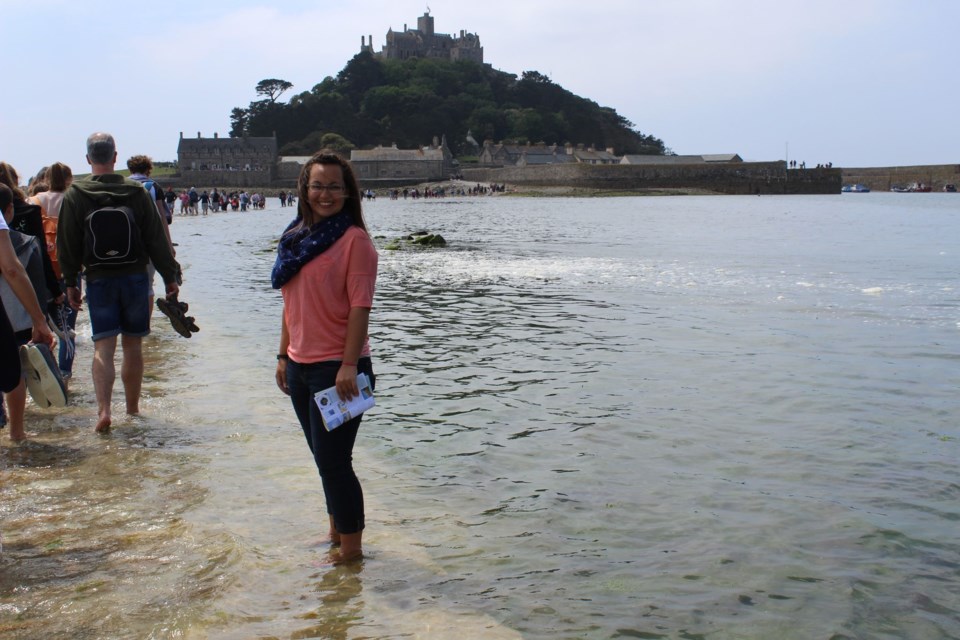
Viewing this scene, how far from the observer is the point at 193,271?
19.0 metres

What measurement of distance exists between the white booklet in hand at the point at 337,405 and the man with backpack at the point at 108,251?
2629mm

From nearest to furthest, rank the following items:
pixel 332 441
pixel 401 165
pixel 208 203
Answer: pixel 332 441, pixel 208 203, pixel 401 165

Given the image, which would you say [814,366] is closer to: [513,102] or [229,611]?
[229,611]

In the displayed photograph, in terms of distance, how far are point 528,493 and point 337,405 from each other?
1.71 m

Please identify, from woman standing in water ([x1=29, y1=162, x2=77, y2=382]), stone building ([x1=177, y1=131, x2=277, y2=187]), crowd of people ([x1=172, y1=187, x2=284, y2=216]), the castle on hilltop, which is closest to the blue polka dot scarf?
woman standing in water ([x1=29, y1=162, x2=77, y2=382])

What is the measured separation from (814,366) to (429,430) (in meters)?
4.04

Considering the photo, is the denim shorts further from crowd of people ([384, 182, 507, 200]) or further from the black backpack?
crowd of people ([384, 182, 507, 200])

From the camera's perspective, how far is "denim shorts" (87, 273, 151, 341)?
5.83m

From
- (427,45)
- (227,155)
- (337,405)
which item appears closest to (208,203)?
(337,405)

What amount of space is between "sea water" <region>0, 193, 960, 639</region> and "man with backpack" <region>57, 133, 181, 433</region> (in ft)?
2.16

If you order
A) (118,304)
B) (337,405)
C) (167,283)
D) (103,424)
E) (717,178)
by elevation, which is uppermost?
(717,178)

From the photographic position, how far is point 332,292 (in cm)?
378

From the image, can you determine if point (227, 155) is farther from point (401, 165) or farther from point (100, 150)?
point (100, 150)

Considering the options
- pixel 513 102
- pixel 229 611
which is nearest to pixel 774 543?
pixel 229 611
